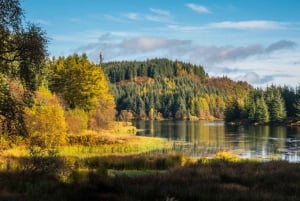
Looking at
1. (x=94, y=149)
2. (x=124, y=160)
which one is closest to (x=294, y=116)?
(x=94, y=149)

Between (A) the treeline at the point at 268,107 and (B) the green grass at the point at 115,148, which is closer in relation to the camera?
(B) the green grass at the point at 115,148

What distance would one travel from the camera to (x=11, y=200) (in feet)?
43.6

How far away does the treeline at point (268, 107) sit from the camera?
136 m

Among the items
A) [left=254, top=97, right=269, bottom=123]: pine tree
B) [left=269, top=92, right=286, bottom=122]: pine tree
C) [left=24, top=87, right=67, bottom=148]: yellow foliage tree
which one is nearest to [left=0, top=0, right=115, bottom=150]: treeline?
[left=24, top=87, right=67, bottom=148]: yellow foliage tree

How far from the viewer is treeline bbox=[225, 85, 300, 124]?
135750 mm

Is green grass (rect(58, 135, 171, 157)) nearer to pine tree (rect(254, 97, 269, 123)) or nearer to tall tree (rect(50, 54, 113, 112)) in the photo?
tall tree (rect(50, 54, 113, 112))

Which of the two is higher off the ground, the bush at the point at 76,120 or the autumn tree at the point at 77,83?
the autumn tree at the point at 77,83

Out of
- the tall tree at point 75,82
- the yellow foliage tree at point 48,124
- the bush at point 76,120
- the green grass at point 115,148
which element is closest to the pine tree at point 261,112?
the tall tree at point 75,82

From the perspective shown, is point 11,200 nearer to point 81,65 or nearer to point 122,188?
point 122,188

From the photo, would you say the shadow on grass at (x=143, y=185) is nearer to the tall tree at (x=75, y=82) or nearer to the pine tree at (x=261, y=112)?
the tall tree at (x=75, y=82)

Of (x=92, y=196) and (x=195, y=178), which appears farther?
(x=195, y=178)

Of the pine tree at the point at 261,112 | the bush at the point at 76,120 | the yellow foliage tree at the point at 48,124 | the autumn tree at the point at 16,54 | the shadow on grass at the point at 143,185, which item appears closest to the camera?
the shadow on grass at the point at 143,185

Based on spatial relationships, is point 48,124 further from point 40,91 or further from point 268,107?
point 268,107

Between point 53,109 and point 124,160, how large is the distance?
22072 mm
